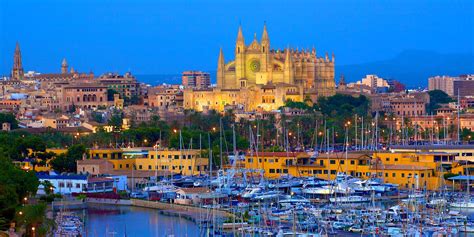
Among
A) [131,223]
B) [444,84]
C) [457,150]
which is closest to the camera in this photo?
[131,223]

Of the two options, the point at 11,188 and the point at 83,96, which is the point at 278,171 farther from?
the point at 83,96

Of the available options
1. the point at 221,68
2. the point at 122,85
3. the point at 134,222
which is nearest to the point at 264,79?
the point at 221,68

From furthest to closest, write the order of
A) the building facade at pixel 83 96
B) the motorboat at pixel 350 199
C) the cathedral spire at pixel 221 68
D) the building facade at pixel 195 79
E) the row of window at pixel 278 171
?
1. the building facade at pixel 195 79
2. the cathedral spire at pixel 221 68
3. the building facade at pixel 83 96
4. the row of window at pixel 278 171
5. the motorboat at pixel 350 199

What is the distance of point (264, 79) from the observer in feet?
315

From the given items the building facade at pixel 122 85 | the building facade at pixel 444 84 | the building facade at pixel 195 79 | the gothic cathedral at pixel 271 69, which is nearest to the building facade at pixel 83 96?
the building facade at pixel 122 85

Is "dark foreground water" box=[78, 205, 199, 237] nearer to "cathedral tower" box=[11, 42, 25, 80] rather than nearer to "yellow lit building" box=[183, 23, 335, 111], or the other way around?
"yellow lit building" box=[183, 23, 335, 111]

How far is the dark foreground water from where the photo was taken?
124 ft

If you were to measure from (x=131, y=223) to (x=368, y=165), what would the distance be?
12.1 metres

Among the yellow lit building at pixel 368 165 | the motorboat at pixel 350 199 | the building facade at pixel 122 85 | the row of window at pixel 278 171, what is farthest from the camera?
the building facade at pixel 122 85

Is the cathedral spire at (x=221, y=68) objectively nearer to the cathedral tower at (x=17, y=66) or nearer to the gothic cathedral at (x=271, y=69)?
the gothic cathedral at (x=271, y=69)

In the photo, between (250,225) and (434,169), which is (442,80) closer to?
(434,169)

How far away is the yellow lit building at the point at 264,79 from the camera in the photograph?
9106 cm

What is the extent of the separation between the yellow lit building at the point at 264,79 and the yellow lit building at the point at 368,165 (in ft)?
116

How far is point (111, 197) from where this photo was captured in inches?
1853
